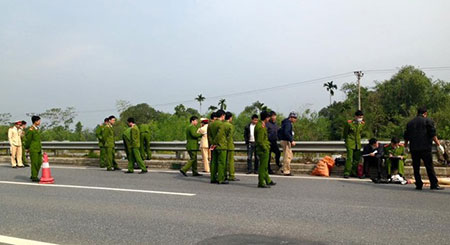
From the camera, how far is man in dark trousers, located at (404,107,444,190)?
8.74 metres

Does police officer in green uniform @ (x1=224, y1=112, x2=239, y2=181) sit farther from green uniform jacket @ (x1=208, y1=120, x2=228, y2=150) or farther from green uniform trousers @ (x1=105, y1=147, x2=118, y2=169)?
green uniform trousers @ (x1=105, y1=147, x2=118, y2=169)

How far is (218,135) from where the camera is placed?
10.1m

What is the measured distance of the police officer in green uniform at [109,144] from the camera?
13.9 m

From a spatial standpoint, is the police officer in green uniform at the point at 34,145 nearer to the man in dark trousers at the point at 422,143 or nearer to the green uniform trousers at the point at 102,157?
the green uniform trousers at the point at 102,157

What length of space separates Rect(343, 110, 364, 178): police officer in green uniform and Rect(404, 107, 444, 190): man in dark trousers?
1.99 m

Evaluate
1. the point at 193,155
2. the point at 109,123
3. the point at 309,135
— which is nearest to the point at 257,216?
the point at 193,155

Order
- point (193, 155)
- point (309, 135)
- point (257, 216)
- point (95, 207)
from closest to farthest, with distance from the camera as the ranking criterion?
1. point (257, 216)
2. point (95, 207)
3. point (193, 155)
4. point (309, 135)

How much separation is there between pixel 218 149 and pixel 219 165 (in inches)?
15.5

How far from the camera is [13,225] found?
599 centimetres

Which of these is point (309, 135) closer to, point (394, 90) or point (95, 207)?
point (95, 207)

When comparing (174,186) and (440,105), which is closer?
(174,186)

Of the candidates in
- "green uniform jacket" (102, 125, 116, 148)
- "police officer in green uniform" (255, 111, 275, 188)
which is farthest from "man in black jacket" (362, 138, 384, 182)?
"green uniform jacket" (102, 125, 116, 148)

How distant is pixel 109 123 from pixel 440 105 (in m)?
49.2

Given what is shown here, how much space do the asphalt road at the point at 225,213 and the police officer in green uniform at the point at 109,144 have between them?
3835 mm
